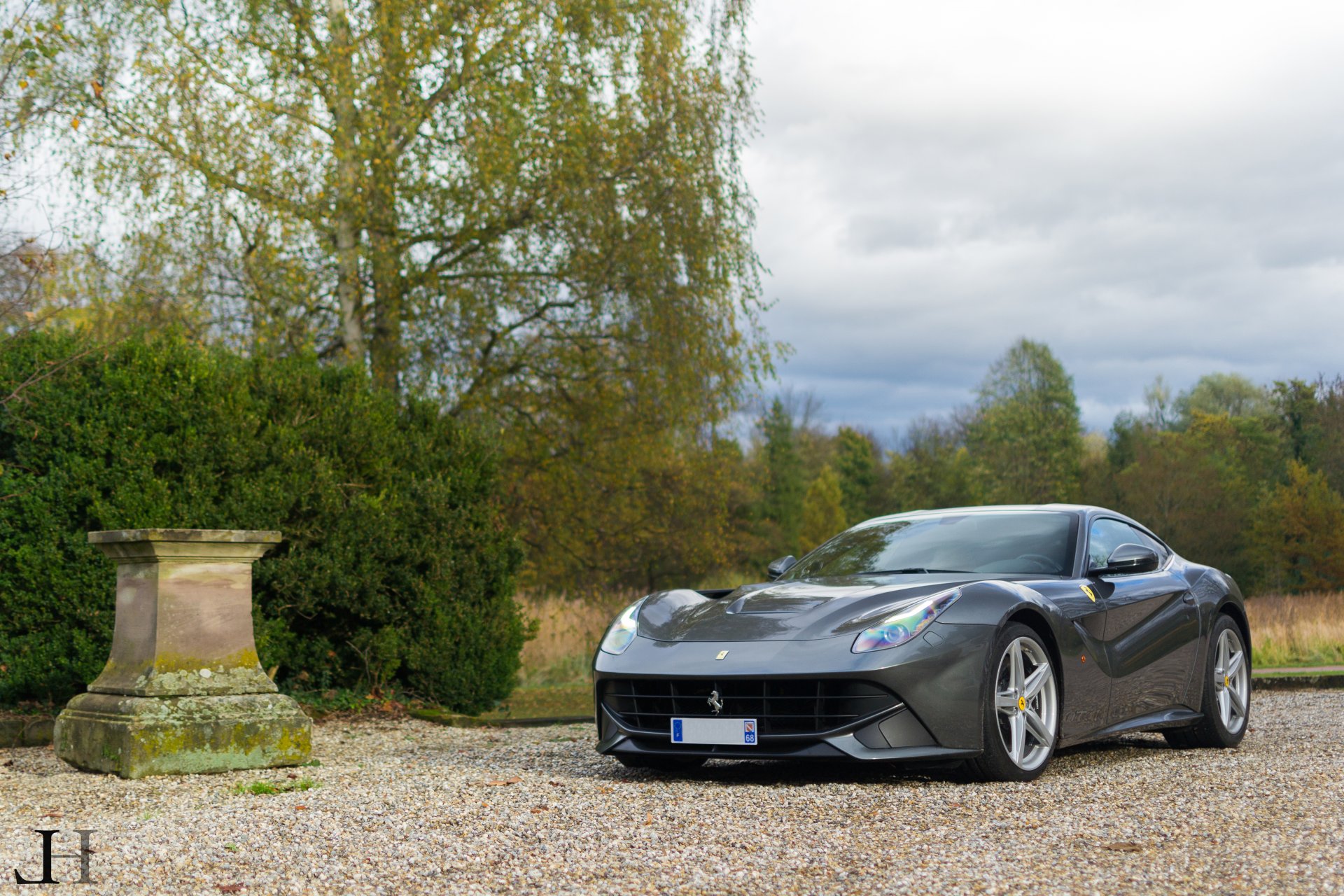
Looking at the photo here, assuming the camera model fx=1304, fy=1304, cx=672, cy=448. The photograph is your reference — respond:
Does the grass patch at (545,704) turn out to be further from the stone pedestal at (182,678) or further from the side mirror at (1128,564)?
the side mirror at (1128,564)

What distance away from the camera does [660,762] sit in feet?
20.8

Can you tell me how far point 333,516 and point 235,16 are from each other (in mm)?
7368

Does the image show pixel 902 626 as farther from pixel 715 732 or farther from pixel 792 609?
pixel 715 732

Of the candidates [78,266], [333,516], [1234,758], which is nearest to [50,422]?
[333,516]

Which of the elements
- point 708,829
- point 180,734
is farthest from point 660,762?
point 180,734

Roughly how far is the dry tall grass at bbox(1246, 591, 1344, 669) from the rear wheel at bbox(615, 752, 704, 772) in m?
9.61

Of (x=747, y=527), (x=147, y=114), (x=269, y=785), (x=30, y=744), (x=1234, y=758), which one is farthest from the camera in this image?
(x=747, y=527)

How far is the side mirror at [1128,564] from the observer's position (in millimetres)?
6500

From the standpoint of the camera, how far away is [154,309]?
1384cm

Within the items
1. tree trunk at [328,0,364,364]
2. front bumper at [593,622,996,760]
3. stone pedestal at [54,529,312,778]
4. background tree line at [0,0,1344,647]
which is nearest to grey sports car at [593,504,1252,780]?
front bumper at [593,622,996,760]

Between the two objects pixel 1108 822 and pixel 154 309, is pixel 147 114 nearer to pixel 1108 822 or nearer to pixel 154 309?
pixel 154 309

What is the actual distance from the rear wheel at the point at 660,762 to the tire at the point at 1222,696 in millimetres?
2673

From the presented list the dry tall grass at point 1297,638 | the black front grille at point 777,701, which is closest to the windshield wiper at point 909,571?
the black front grille at point 777,701

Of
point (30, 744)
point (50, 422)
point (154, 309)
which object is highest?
point (154, 309)
